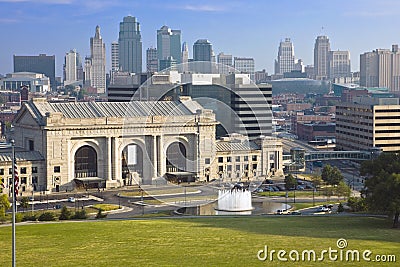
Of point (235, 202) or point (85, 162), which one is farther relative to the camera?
point (85, 162)

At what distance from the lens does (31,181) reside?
8900 centimetres

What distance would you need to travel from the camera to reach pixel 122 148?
9531 cm

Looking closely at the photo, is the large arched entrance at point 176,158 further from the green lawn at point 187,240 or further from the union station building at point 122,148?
the green lawn at point 187,240

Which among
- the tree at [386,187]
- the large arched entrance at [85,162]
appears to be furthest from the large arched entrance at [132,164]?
the tree at [386,187]

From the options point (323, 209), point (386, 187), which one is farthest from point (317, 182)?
point (386, 187)

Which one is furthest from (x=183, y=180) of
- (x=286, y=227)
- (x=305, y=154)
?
(x=286, y=227)

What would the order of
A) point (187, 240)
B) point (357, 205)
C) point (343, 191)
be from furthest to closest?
point (343, 191) < point (357, 205) < point (187, 240)

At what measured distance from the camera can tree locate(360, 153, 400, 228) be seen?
161ft

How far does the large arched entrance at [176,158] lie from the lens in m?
99.6

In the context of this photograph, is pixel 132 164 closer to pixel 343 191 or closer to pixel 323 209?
pixel 343 191

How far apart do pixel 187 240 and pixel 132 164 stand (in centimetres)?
5441

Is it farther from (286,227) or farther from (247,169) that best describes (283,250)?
(247,169)

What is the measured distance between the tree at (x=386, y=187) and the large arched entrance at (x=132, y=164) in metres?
45.5

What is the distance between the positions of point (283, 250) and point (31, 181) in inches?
2144
